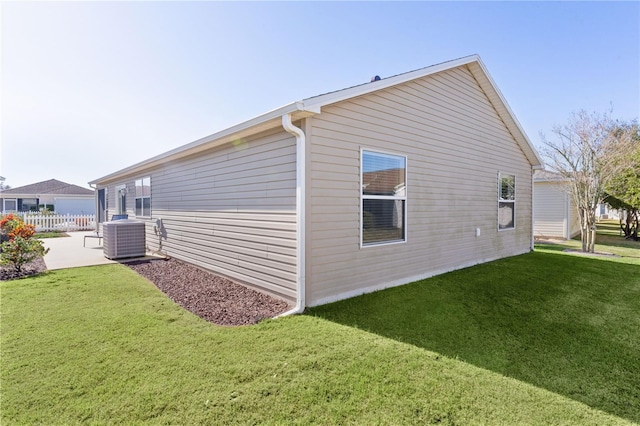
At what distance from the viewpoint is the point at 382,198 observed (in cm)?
489

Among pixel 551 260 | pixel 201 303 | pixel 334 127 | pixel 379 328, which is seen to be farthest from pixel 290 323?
pixel 551 260

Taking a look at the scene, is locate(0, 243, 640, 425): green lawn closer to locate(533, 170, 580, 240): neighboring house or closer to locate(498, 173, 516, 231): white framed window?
locate(498, 173, 516, 231): white framed window

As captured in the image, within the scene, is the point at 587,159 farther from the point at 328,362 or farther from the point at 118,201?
the point at 118,201

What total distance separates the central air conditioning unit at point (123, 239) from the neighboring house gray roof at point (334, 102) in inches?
69.1

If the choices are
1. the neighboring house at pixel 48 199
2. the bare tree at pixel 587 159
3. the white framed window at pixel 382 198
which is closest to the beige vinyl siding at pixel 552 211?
the bare tree at pixel 587 159

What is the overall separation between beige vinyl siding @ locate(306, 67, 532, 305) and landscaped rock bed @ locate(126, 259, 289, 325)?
2.48 ft

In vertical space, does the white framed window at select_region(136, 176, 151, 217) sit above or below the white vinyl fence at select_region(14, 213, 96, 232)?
above

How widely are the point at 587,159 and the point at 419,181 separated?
26.9 feet

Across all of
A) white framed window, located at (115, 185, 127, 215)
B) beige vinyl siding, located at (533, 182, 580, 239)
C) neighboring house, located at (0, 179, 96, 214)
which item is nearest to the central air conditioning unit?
white framed window, located at (115, 185, 127, 215)

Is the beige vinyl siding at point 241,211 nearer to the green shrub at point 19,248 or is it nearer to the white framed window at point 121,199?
the green shrub at point 19,248

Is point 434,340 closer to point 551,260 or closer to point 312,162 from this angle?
point 312,162

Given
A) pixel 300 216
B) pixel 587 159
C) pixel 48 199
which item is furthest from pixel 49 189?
pixel 587 159

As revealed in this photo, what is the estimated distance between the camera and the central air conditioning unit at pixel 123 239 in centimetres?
759

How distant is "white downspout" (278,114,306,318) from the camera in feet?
12.6
